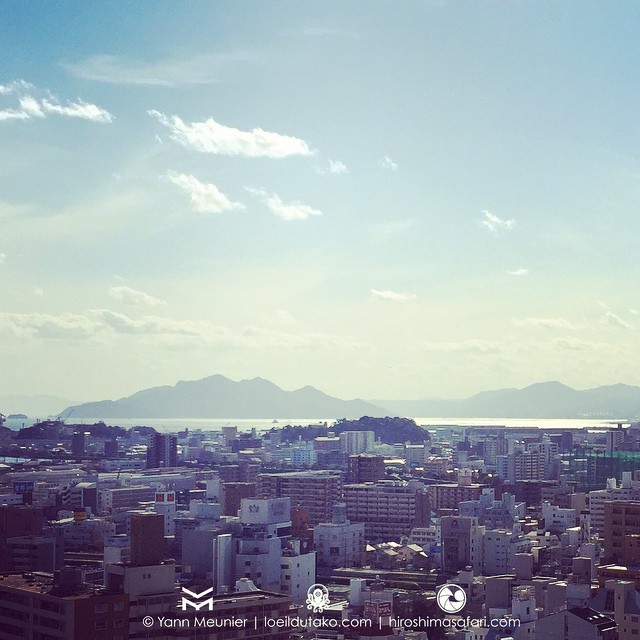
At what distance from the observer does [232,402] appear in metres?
127

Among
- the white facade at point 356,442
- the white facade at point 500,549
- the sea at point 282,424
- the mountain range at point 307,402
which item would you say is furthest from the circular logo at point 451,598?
the mountain range at point 307,402

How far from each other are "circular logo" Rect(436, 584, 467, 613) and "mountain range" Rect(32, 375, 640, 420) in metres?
103

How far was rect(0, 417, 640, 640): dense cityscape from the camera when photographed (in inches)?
315

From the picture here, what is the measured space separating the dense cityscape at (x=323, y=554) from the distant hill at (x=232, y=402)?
83679mm

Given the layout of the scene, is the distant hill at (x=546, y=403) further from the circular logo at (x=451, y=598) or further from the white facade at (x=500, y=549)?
the circular logo at (x=451, y=598)

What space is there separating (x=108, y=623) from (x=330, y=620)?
9.10 ft

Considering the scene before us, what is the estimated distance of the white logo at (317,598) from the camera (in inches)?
427

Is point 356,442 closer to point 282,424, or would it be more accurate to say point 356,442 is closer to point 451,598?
point 451,598

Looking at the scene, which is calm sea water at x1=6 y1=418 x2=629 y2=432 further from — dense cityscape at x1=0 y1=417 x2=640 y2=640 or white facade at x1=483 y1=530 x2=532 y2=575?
white facade at x1=483 y1=530 x2=532 y2=575

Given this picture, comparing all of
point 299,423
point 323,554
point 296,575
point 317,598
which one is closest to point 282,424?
point 299,423

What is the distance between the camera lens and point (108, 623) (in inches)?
294

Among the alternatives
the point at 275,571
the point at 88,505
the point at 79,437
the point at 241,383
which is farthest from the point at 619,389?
the point at 275,571

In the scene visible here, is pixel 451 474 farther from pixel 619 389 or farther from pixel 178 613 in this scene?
pixel 619 389

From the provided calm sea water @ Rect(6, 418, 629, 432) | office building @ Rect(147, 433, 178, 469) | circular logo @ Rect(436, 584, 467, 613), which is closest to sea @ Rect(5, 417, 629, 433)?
calm sea water @ Rect(6, 418, 629, 432)
